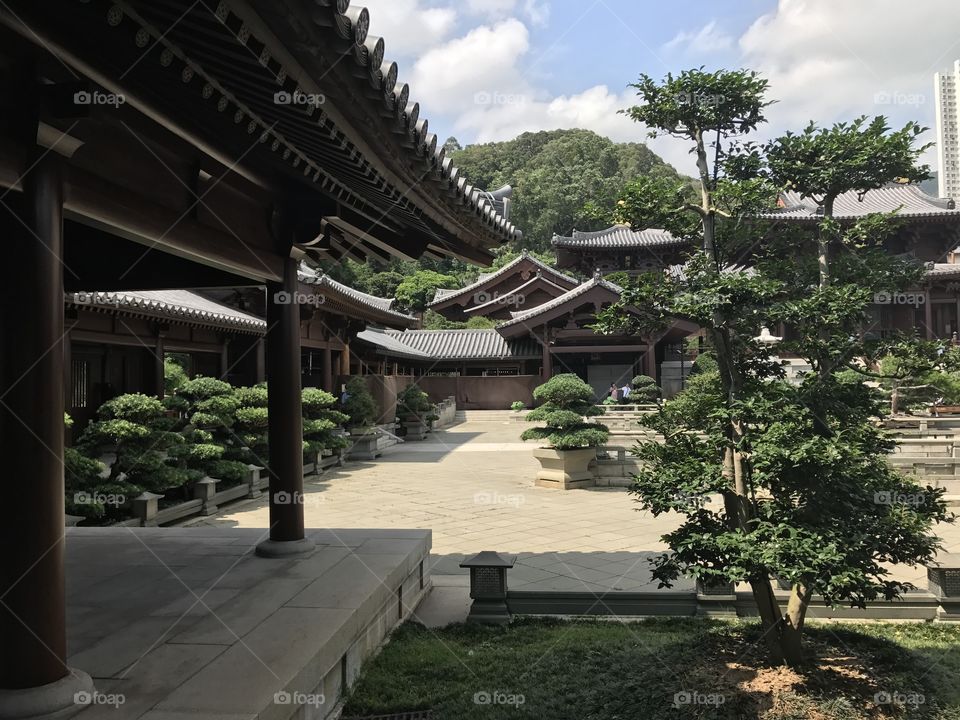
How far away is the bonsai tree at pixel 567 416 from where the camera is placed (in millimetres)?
13328

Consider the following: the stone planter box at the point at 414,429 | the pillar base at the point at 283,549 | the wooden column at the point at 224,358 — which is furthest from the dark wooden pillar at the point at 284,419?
the stone planter box at the point at 414,429

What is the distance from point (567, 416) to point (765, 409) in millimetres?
9501

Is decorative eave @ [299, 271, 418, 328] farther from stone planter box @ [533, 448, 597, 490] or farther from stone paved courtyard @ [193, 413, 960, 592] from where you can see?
stone planter box @ [533, 448, 597, 490]

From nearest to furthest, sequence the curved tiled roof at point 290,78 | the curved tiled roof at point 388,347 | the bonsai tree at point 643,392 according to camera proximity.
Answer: the curved tiled roof at point 290,78, the bonsai tree at point 643,392, the curved tiled roof at point 388,347

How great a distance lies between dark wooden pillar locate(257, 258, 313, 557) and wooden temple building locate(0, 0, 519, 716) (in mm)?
297

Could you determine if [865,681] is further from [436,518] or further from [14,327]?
[436,518]

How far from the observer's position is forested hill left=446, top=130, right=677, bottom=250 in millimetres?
68188

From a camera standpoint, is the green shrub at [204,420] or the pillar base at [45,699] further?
the green shrub at [204,420]

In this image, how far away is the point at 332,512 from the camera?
10.9 m

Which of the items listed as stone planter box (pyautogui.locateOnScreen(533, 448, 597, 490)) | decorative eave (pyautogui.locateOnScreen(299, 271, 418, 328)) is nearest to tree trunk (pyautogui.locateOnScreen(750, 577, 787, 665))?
stone planter box (pyautogui.locateOnScreen(533, 448, 597, 490))

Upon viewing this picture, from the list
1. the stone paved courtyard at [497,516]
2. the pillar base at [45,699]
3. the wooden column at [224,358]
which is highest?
the wooden column at [224,358]

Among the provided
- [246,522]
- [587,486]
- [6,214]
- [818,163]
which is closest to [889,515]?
[818,163]

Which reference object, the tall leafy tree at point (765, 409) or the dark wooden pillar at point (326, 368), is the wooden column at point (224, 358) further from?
the tall leafy tree at point (765, 409)

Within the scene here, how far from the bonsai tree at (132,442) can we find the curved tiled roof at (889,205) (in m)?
23.5
